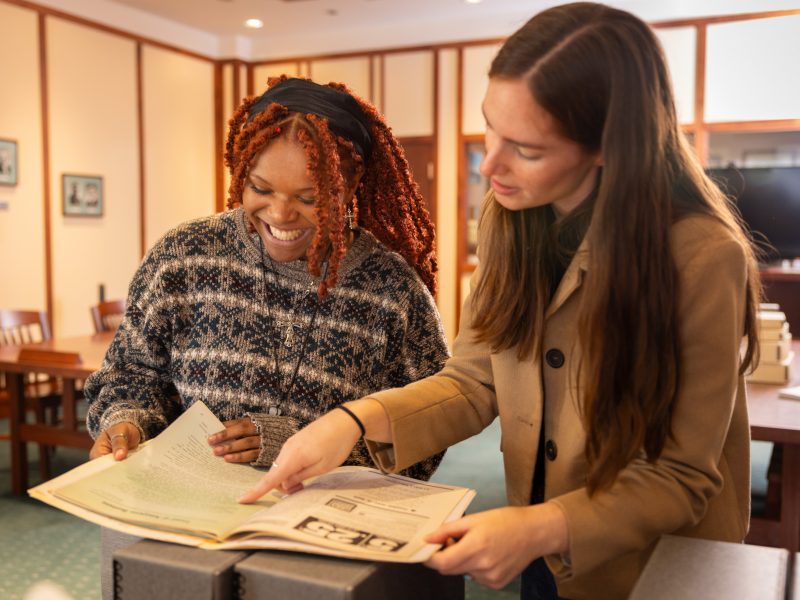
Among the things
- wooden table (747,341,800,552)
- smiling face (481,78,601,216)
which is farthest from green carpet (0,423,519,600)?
smiling face (481,78,601,216)

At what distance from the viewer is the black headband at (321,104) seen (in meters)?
1.41

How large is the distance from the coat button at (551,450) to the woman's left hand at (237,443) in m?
0.48

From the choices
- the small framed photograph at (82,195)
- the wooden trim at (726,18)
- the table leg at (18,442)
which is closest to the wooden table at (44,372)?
the table leg at (18,442)

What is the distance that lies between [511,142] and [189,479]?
674 millimetres

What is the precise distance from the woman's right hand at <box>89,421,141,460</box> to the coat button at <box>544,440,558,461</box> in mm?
666

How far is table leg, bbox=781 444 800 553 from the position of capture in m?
2.25

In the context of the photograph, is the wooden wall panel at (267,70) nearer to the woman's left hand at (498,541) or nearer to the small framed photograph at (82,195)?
the small framed photograph at (82,195)

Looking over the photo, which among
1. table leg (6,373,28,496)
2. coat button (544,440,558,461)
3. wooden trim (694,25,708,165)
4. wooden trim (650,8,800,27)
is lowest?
table leg (6,373,28,496)

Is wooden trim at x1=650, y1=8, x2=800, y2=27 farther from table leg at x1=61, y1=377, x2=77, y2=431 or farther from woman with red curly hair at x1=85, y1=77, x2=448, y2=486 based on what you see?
woman with red curly hair at x1=85, y1=77, x2=448, y2=486

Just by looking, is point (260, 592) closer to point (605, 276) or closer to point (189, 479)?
point (189, 479)

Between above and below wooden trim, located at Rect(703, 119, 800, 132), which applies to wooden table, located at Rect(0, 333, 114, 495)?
below

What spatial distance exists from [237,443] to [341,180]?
0.49 meters

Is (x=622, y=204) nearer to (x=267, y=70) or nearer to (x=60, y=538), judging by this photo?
(x=60, y=538)

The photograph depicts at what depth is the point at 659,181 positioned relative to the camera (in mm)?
917
